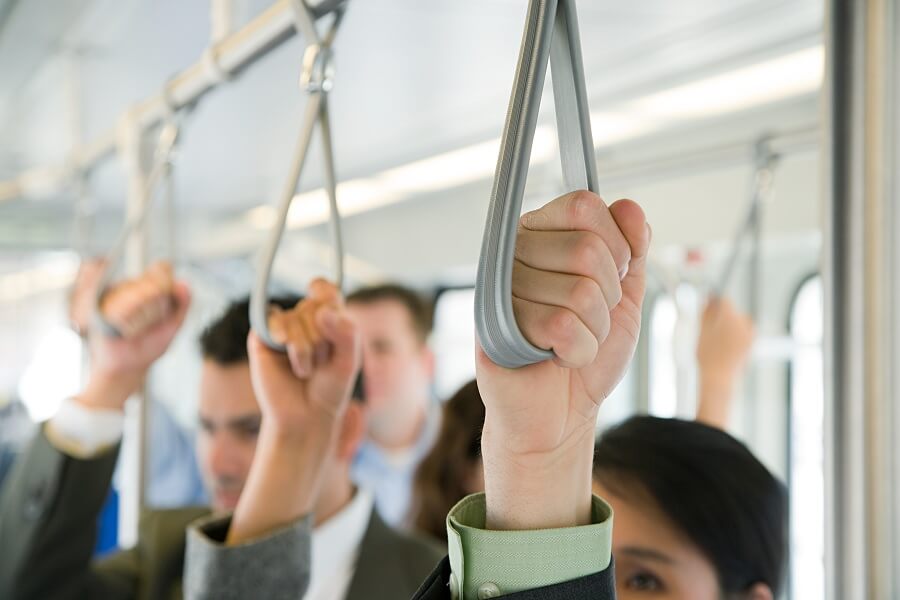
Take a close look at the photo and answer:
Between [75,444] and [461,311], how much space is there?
2.60 m

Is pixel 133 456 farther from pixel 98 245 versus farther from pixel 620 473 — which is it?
pixel 98 245

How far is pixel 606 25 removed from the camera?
4.82 ft

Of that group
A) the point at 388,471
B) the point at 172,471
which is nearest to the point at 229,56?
the point at 388,471

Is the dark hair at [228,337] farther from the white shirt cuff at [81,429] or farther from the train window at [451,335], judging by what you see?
the train window at [451,335]

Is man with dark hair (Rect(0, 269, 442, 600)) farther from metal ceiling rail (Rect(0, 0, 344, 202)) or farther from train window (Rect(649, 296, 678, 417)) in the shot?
train window (Rect(649, 296, 678, 417))

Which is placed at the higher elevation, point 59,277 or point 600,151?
point 600,151

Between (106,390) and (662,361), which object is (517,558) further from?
(662,361)

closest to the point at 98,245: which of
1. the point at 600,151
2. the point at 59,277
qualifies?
the point at 59,277

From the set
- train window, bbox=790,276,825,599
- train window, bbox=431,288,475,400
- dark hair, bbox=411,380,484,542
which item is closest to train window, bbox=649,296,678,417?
train window, bbox=790,276,825,599

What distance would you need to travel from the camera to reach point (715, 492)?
755 mm

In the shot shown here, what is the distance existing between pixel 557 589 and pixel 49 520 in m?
0.85

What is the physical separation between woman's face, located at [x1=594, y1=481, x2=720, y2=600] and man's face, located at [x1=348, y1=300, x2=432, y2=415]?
144 cm

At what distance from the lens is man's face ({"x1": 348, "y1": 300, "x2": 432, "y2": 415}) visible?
2.16m

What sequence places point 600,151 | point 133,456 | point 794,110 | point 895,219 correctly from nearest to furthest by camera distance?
1. point 895,219
2. point 133,456
3. point 794,110
4. point 600,151
